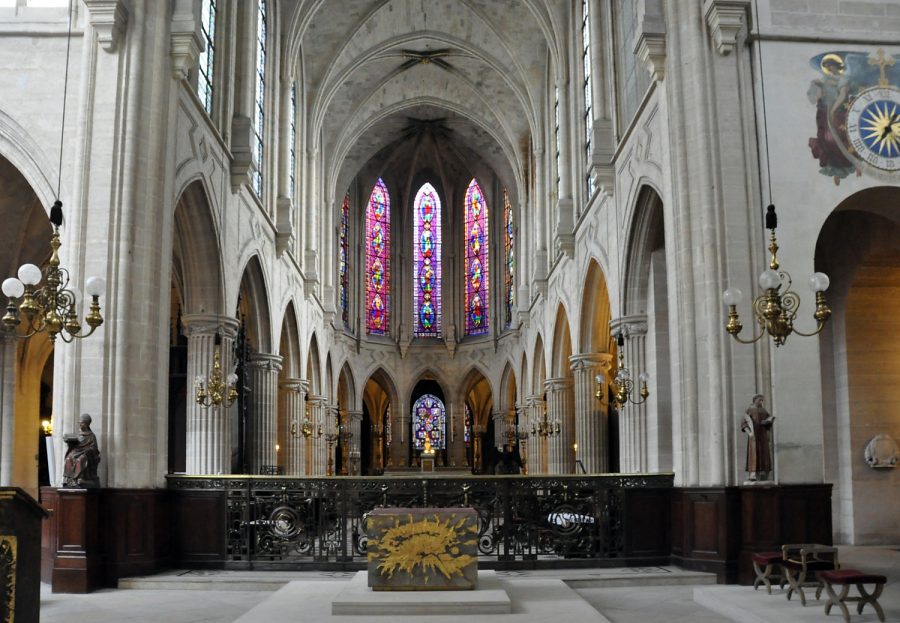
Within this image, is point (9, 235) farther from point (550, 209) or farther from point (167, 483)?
point (550, 209)

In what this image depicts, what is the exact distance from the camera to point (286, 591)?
37.2ft

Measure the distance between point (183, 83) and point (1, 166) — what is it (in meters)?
3.59

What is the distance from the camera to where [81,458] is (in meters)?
12.3

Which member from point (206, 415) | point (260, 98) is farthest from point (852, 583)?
point (260, 98)

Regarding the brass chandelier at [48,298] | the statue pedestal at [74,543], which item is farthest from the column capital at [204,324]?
the brass chandelier at [48,298]

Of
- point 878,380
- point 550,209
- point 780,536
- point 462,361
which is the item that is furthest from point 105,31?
point 462,361

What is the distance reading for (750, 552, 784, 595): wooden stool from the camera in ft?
35.7

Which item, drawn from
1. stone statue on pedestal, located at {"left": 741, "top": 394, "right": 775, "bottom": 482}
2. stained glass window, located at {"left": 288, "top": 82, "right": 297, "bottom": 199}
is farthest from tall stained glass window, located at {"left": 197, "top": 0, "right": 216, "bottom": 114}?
stone statue on pedestal, located at {"left": 741, "top": 394, "right": 775, "bottom": 482}

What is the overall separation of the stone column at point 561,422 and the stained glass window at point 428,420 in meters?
16.3

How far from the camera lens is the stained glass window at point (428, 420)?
4469 centimetres

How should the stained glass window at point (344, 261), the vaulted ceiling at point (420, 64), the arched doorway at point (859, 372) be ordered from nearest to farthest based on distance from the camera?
1. the arched doorway at point (859, 372)
2. the vaulted ceiling at point (420, 64)
3. the stained glass window at point (344, 261)

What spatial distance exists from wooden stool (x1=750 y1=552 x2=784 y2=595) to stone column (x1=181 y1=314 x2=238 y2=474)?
986 cm

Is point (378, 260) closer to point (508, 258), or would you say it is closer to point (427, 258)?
point (427, 258)

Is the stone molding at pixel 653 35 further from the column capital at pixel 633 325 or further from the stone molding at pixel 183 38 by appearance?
the stone molding at pixel 183 38
